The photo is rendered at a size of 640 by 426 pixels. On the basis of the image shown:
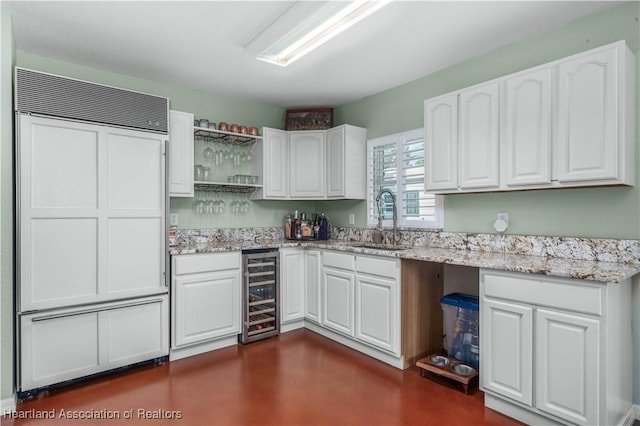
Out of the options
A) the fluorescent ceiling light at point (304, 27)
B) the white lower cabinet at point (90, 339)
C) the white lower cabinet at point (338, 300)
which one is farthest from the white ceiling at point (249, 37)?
the white lower cabinet at point (90, 339)

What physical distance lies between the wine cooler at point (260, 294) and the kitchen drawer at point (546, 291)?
2.02 m

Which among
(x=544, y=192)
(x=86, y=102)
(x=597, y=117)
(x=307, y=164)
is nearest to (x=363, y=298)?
(x=544, y=192)

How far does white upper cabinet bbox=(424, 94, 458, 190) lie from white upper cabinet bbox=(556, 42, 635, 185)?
71 cm

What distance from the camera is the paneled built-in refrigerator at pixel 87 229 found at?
7.80 feet

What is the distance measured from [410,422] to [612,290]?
1.32 meters

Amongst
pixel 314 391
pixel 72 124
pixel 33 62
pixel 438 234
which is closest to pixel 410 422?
pixel 314 391

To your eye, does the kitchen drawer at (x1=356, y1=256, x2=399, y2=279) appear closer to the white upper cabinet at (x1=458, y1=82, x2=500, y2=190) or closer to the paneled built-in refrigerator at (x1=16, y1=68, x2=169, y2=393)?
the white upper cabinet at (x1=458, y1=82, x2=500, y2=190)

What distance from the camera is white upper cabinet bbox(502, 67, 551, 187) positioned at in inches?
90.0

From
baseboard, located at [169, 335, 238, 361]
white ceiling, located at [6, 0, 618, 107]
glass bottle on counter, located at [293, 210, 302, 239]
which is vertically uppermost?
white ceiling, located at [6, 0, 618, 107]

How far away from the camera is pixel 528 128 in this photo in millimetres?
2367

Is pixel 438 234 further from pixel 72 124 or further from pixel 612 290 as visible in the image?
pixel 72 124

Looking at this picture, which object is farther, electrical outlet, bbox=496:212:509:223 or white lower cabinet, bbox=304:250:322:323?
white lower cabinet, bbox=304:250:322:323

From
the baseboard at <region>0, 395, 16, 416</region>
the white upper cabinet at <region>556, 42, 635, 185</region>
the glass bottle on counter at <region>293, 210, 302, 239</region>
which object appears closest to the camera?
the white upper cabinet at <region>556, 42, 635, 185</region>

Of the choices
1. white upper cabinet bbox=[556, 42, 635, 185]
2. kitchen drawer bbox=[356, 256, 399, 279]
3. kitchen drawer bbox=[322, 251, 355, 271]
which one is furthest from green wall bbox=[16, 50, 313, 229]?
white upper cabinet bbox=[556, 42, 635, 185]
